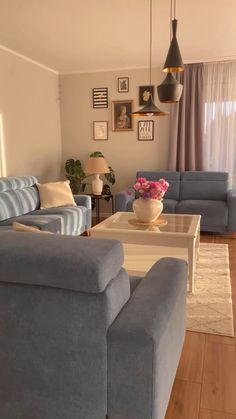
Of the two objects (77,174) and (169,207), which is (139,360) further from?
(77,174)

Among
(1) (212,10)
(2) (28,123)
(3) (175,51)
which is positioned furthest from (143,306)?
(2) (28,123)

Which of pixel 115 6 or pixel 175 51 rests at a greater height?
pixel 115 6

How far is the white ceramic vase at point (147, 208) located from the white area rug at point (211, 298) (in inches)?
28.0

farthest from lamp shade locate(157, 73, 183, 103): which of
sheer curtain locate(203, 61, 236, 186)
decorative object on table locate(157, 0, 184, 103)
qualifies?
sheer curtain locate(203, 61, 236, 186)

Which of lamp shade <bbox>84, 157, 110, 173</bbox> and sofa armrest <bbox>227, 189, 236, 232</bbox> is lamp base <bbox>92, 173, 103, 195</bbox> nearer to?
lamp shade <bbox>84, 157, 110, 173</bbox>

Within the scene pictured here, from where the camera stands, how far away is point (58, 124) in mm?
5977

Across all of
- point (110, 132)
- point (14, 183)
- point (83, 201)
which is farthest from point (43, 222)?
point (110, 132)

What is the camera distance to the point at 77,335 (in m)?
1.21

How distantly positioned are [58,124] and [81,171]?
1010 mm

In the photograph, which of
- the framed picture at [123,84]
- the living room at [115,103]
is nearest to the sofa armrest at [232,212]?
the living room at [115,103]

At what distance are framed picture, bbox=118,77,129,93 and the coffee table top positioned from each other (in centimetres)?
269

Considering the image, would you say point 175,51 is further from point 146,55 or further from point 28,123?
point 28,123

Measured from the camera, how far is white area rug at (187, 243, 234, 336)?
7.88 ft

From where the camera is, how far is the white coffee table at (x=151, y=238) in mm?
2900
